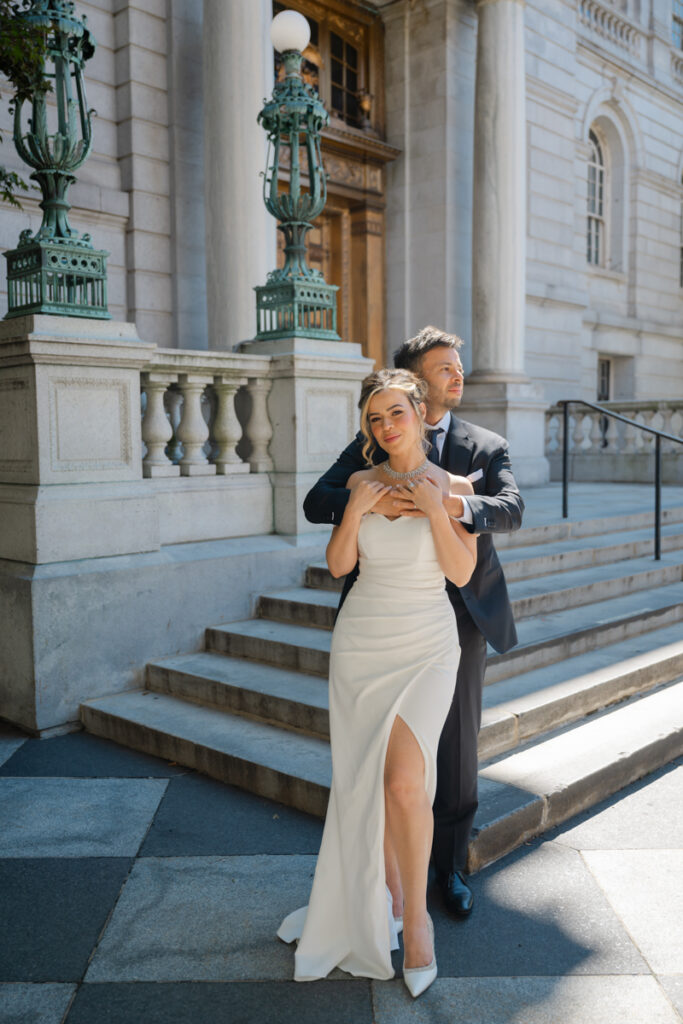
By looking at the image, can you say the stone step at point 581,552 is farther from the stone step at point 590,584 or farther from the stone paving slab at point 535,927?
the stone paving slab at point 535,927

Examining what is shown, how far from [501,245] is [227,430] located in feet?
23.3

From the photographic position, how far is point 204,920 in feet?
10.6

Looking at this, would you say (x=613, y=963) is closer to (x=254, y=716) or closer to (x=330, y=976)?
(x=330, y=976)

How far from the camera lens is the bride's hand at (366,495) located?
2838mm

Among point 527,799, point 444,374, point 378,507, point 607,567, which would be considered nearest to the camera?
point 378,507

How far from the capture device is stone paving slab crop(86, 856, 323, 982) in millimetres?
2928

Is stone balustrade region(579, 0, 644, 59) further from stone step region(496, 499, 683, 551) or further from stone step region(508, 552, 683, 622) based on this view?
stone step region(508, 552, 683, 622)

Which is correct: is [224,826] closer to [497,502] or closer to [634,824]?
[634,824]

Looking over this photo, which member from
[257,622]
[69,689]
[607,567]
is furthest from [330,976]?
[607,567]

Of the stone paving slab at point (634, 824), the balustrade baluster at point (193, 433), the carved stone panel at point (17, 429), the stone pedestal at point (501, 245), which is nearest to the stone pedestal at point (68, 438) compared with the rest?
the carved stone panel at point (17, 429)

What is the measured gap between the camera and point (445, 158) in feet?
41.2

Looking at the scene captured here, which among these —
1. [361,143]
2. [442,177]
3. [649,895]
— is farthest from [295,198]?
[442,177]

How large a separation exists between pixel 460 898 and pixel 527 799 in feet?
2.41

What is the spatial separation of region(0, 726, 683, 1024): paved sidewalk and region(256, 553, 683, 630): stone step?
62.4 inches
